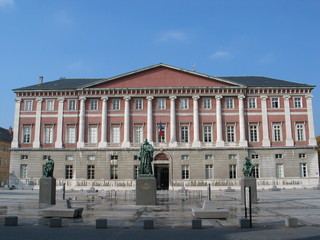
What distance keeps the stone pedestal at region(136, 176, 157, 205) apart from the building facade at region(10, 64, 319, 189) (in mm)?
24347

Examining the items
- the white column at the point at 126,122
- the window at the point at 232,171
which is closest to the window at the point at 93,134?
the white column at the point at 126,122

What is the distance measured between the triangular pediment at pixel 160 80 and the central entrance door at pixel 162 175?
451 inches

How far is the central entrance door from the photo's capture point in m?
48.9

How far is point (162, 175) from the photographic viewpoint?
162 ft

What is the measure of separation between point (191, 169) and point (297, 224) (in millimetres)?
33595

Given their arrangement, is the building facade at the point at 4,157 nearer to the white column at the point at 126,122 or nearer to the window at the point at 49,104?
the window at the point at 49,104

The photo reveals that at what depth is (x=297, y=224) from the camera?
14586mm

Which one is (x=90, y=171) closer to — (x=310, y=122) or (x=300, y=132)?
(x=300, y=132)

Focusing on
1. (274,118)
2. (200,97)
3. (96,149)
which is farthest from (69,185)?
(274,118)

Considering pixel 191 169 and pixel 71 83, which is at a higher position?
pixel 71 83

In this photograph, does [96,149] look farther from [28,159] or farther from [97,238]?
[97,238]

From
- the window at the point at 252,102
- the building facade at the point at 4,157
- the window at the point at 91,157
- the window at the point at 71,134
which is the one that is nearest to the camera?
the window at the point at 91,157

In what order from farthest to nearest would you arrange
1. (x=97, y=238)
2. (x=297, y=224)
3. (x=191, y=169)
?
(x=191, y=169) → (x=297, y=224) → (x=97, y=238)

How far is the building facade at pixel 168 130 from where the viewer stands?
48.3 m
